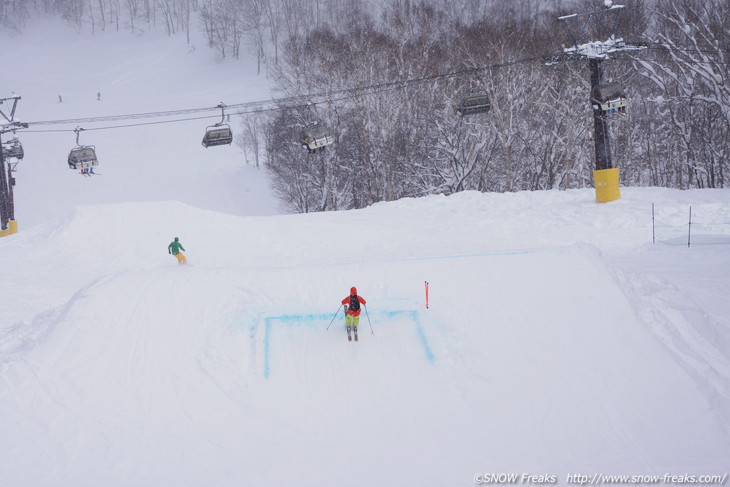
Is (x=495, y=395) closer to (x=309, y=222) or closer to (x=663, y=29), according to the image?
(x=309, y=222)

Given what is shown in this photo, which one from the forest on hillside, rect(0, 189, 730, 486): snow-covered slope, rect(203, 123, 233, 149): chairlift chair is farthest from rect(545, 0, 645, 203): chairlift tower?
rect(203, 123, 233, 149): chairlift chair

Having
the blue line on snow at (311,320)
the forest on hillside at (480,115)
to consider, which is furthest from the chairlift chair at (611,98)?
the blue line on snow at (311,320)

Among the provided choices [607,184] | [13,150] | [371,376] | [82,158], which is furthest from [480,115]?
[371,376]

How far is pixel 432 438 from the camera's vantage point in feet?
28.3

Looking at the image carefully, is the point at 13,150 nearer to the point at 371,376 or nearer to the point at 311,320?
the point at 311,320

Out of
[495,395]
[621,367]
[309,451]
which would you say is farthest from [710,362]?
[309,451]

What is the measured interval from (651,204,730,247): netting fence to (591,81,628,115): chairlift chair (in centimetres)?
390

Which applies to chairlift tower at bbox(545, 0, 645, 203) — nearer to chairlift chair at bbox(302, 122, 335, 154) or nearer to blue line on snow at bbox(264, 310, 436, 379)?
chairlift chair at bbox(302, 122, 335, 154)

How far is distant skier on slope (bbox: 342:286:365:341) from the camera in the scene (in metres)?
11.0

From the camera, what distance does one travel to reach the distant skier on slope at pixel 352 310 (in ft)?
36.1

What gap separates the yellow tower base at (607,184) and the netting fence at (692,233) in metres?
2.29

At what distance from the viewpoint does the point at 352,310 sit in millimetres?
11000

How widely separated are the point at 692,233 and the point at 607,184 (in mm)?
4051

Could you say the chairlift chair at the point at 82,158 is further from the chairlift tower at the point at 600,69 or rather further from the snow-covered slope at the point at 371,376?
the chairlift tower at the point at 600,69
